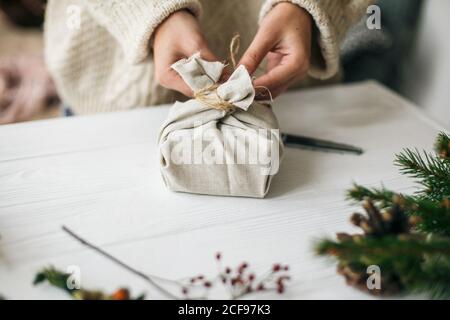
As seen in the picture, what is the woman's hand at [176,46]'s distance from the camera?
2.04 ft

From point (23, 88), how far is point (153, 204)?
43.5 inches

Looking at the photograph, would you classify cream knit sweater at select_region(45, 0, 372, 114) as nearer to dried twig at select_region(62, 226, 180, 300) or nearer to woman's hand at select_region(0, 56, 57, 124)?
dried twig at select_region(62, 226, 180, 300)

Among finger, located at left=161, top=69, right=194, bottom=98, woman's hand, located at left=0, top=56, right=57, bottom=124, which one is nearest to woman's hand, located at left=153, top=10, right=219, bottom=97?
finger, located at left=161, top=69, right=194, bottom=98

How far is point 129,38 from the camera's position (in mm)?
696

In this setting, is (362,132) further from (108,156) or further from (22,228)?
(22,228)

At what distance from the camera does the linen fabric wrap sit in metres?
0.54

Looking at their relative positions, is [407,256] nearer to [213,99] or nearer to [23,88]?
[213,99]

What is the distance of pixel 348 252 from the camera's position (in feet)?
1.24

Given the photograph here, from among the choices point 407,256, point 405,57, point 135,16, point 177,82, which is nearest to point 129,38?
→ point 135,16

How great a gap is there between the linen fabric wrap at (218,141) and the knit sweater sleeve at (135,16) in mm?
123

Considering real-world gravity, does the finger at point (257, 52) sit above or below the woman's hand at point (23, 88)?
above

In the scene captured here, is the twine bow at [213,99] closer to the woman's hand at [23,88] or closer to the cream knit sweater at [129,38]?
the cream knit sweater at [129,38]

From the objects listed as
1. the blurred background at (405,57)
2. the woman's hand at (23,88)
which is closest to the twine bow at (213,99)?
the blurred background at (405,57)
